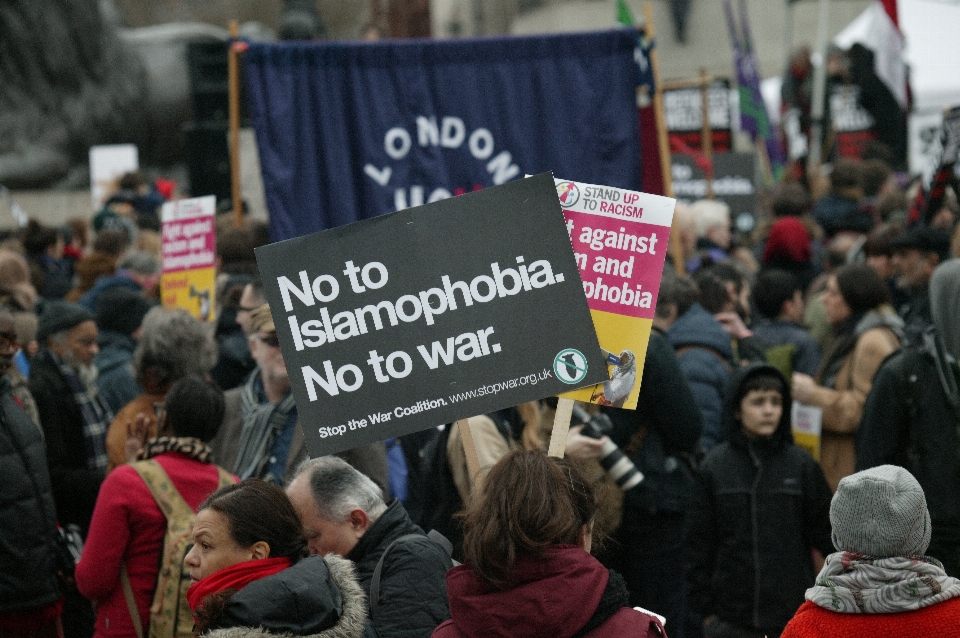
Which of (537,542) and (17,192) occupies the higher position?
(537,542)

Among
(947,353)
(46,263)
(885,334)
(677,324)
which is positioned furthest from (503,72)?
(46,263)

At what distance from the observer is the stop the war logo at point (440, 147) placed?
7.07 metres

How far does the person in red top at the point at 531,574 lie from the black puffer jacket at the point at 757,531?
7.89 feet

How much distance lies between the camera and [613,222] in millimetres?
3809

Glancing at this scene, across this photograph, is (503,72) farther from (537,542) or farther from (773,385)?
(537,542)

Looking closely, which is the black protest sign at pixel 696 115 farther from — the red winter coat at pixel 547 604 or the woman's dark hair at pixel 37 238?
the red winter coat at pixel 547 604

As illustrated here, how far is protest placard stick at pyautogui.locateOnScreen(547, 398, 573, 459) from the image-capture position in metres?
3.49

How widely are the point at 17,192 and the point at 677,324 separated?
1513 centimetres

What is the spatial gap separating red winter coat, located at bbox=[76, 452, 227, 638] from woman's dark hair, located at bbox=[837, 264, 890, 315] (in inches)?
133

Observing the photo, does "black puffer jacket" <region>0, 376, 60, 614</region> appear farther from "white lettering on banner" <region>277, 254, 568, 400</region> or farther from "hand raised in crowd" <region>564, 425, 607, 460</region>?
"hand raised in crowd" <region>564, 425, 607, 460</region>

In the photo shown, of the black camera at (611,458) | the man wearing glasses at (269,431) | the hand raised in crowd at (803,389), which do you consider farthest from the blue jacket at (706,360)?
the man wearing glasses at (269,431)

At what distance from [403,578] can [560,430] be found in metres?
0.60

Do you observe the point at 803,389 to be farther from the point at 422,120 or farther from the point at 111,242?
the point at 111,242

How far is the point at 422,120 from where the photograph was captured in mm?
7156
